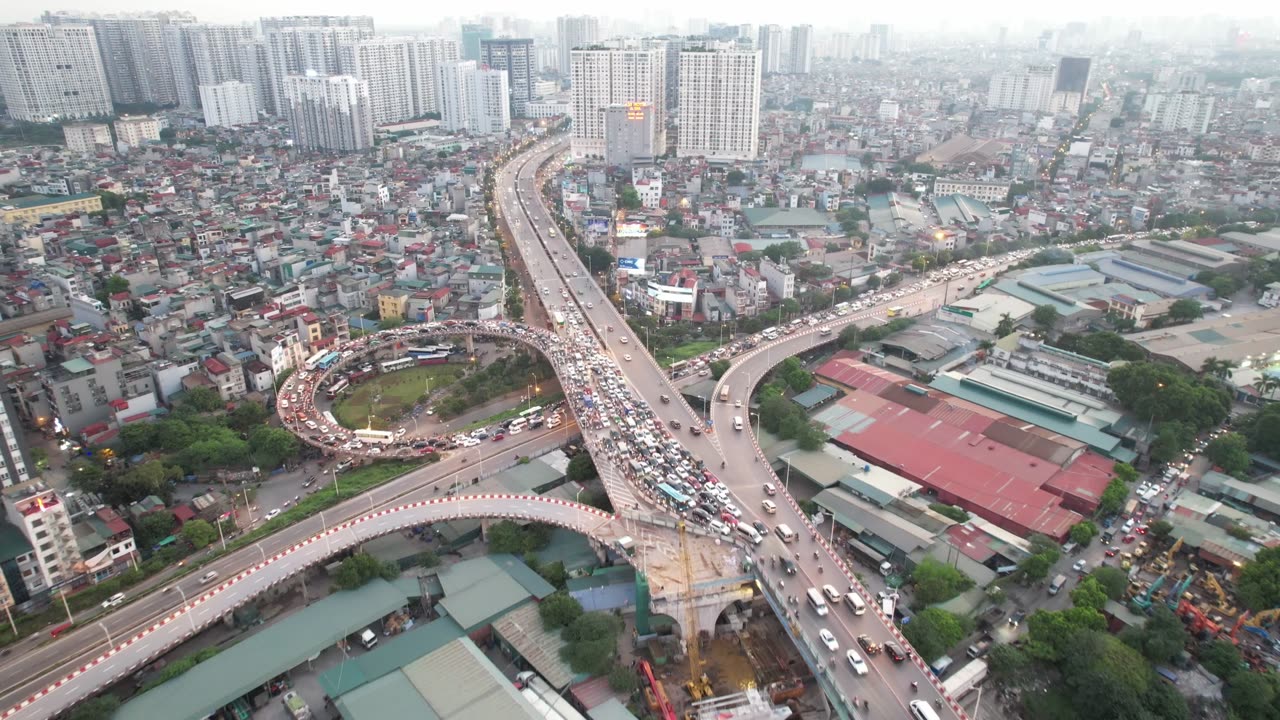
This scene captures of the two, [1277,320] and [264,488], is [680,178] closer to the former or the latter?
[1277,320]

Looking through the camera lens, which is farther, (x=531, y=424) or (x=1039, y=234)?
(x=1039, y=234)

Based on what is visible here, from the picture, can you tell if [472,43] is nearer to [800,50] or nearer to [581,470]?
[800,50]

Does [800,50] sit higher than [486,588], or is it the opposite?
[800,50]

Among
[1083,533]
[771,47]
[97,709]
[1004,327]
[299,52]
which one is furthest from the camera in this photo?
[771,47]

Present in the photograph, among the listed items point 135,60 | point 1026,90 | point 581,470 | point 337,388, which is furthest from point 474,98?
point 581,470

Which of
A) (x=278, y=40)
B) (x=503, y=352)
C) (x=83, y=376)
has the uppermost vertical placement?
(x=278, y=40)

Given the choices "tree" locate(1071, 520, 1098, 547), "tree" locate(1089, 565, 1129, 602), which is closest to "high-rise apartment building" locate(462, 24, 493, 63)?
"tree" locate(1071, 520, 1098, 547)

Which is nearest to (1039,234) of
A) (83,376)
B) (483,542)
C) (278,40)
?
(483,542)
